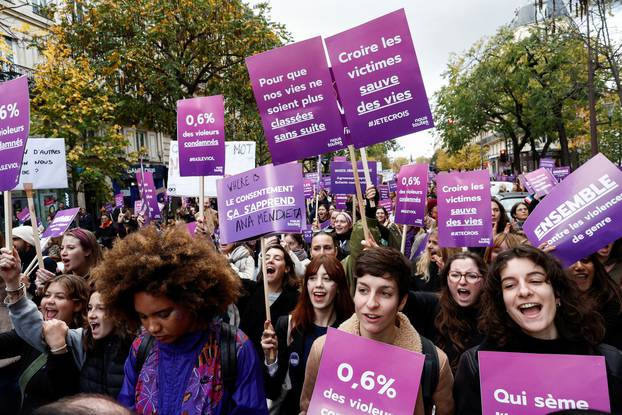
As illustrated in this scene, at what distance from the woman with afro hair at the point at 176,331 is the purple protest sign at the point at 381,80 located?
2044 millimetres

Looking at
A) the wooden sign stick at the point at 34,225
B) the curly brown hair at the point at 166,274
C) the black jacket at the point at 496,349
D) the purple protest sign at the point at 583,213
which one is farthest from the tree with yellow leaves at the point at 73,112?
the black jacket at the point at 496,349

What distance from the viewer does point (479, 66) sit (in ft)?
91.9

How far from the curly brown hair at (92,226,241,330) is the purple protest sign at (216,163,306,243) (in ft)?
4.28

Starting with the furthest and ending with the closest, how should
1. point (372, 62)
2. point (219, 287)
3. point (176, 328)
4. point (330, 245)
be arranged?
point (330, 245), point (372, 62), point (219, 287), point (176, 328)

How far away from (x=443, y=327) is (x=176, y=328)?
1810mm

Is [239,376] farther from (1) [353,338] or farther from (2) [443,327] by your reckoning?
(2) [443,327]

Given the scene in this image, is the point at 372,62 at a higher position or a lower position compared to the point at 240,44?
lower

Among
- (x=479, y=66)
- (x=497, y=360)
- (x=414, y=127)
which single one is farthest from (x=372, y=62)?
(x=479, y=66)

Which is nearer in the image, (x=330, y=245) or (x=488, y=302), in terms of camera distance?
(x=488, y=302)

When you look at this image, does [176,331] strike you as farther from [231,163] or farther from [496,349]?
[231,163]

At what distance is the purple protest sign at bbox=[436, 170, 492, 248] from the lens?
4586 mm

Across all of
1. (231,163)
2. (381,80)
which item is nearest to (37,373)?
(381,80)

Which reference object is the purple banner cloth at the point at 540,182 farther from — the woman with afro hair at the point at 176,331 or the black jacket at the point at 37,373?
the black jacket at the point at 37,373

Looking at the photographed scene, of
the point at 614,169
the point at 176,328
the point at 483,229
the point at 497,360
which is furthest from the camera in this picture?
the point at 483,229
